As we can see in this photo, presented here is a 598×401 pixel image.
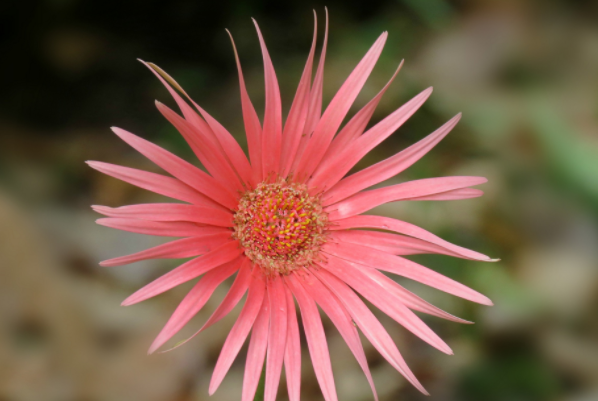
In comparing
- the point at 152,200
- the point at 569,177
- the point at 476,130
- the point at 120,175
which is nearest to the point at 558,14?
the point at 476,130

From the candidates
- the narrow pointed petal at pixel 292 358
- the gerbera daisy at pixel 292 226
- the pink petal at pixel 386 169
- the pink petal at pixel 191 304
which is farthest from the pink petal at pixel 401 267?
the pink petal at pixel 191 304

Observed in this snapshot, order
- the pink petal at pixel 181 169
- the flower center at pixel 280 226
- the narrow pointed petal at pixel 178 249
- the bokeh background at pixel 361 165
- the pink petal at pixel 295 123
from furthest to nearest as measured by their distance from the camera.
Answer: the bokeh background at pixel 361 165 < the flower center at pixel 280 226 < the pink petal at pixel 295 123 < the pink petal at pixel 181 169 < the narrow pointed petal at pixel 178 249

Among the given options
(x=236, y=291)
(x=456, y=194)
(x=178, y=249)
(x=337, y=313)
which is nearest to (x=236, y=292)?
(x=236, y=291)

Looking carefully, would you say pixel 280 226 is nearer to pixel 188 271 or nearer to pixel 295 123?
pixel 295 123

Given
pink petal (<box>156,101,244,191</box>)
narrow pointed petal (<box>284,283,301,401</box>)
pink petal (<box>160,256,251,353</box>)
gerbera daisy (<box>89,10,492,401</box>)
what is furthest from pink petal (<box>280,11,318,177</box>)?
narrow pointed petal (<box>284,283,301,401</box>)

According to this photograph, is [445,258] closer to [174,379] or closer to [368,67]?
[368,67]

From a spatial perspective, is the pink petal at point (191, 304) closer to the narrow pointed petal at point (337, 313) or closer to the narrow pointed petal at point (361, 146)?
the narrow pointed petal at point (337, 313)

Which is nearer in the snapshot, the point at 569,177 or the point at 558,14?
the point at 569,177
